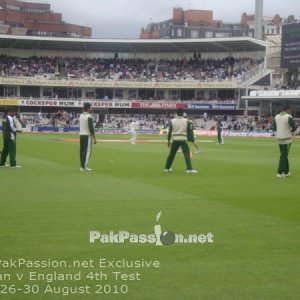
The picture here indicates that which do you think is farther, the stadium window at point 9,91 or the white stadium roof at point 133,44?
the stadium window at point 9,91

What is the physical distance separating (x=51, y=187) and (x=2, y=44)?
70.8m

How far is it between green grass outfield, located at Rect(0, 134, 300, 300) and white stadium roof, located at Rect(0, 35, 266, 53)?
211 feet

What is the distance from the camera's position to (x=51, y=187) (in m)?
13.8

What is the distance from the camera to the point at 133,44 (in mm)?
81188

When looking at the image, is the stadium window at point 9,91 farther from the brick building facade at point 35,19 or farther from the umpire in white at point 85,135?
the umpire in white at point 85,135

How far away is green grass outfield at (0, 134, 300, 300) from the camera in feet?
20.4

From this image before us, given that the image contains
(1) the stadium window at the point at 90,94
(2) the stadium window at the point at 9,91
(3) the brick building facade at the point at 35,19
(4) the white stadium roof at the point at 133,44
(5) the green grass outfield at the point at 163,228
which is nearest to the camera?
(5) the green grass outfield at the point at 163,228

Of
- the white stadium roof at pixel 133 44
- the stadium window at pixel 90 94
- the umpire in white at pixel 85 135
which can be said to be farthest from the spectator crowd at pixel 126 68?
the umpire in white at pixel 85 135

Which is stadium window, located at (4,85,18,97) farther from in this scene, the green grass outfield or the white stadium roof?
the green grass outfield

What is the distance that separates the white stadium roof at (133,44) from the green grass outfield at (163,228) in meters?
64.2

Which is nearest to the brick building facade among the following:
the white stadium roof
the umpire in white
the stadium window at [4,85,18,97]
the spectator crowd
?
A: the white stadium roof

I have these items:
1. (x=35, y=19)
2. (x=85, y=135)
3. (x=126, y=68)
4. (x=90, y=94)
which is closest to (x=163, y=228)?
(x=85, y=135)

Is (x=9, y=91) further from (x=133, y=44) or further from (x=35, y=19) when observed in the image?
(x=35, y=19)

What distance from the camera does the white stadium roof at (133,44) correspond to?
78.2 metres
